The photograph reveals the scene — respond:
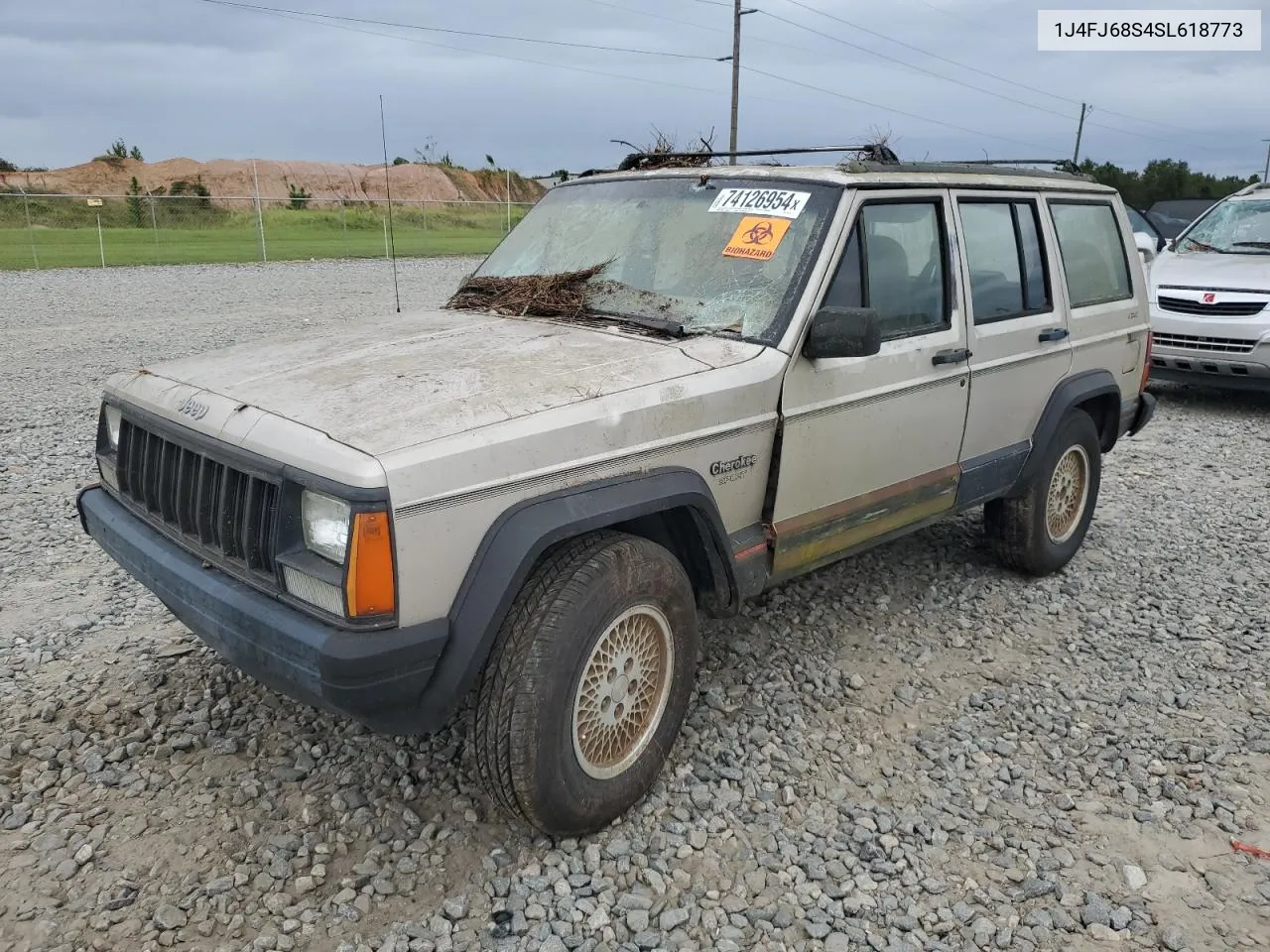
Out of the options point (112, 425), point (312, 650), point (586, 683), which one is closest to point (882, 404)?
point (586, 683)

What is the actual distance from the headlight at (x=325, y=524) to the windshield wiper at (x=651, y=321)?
4.89ft

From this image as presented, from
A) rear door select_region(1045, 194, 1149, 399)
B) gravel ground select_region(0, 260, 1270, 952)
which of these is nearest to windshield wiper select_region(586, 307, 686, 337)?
gravel ground select_region(0, 260, 1270, 952)

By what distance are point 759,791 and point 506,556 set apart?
1357mm

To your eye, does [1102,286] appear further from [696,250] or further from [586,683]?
[586,683]

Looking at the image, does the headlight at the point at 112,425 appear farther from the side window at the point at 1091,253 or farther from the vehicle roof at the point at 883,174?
the side window at the point at 1091,253

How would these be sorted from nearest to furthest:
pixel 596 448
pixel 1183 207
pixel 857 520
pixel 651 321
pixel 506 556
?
pixel 506 556, pixel 596 448, pixel 651 321, pixel 857 520, pixel 1183 207

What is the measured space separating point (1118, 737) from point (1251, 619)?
1596 mm

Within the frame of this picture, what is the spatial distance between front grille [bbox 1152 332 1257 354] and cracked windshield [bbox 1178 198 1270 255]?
119cm

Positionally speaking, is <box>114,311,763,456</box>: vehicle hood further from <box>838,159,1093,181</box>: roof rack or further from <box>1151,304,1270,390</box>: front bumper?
<box>1151,304,1270,390</box>: front bumper

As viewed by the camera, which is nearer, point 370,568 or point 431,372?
point 370,568

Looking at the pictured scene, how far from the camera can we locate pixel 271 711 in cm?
374

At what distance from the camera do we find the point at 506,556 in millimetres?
2691

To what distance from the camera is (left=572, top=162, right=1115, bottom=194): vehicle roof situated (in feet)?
12.7

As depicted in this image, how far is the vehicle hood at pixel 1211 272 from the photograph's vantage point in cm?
896
